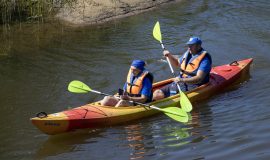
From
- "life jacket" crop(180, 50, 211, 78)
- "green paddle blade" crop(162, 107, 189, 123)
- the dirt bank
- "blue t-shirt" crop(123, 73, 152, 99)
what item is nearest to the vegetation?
the dirt bank

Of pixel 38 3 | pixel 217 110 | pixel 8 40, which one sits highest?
pixel 38 3

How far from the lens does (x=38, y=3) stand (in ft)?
42.3

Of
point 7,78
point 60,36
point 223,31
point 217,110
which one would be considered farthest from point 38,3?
point 217,110

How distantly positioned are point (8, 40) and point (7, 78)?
2741mm

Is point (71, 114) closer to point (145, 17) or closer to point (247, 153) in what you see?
point (247, 153)

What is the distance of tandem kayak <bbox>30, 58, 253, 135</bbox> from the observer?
6832 millimetres

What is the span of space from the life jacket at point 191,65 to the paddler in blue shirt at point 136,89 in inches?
40.3

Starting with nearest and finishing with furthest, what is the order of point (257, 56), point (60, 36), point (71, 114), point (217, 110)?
point (71, 114)
point (217, 110)
point (257, 56)
point (60, 36)

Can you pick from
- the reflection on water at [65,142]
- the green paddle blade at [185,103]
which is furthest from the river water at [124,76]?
the green paddle blade at [185,103]

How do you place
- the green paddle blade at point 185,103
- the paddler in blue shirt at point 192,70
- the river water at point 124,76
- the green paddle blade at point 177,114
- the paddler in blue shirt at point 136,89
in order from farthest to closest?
the paddler in blue shirt at point 192,70 → the paddler in blue shirt at point 136,89 → the green paddle blade at point 185,103 → the green paddle blade at point 177,114 → the river water at point 124,76

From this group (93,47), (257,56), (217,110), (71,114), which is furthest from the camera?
(93,47)

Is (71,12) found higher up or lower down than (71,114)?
higher up

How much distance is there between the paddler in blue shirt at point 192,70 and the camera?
320 inches

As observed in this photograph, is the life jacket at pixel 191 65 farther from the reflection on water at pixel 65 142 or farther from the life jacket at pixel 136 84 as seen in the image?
the reflection on water at pixel 65 142
